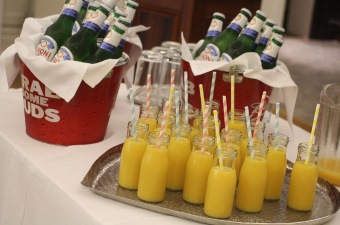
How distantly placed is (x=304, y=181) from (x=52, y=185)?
571mm

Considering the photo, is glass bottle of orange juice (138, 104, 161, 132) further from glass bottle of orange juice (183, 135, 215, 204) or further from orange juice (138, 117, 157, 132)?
glass bottle of orange juice (183, 135, 215, 204)

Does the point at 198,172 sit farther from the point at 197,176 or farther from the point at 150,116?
the point at 150,116

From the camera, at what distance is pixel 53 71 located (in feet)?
5.16

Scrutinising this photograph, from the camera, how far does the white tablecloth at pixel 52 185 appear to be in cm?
131

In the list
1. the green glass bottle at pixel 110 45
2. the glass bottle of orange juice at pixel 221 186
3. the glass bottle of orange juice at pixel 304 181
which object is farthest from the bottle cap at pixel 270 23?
the glass bottle of orange juice at pixel 221 186

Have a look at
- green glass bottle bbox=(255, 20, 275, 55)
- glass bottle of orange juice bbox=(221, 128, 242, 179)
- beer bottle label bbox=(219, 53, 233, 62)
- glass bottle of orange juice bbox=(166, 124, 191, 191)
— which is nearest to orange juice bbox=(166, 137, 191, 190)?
glass bottle of orange juice bbox=(166, 124, 191, 191)

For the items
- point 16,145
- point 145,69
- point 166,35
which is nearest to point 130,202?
point 16,145

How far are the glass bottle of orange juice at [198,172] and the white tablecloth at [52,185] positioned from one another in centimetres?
7

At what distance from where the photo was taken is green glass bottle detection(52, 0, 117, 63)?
1.65 meters

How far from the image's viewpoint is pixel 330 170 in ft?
5.46

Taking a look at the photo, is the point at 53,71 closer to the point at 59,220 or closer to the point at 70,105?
the point at 70,105

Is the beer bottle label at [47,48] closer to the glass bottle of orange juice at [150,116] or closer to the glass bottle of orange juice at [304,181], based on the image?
the glass bottle of orange juice at [150,116]

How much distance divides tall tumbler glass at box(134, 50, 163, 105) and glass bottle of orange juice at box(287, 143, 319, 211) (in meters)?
0.83

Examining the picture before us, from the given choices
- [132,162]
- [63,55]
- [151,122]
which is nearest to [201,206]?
[132,162]
